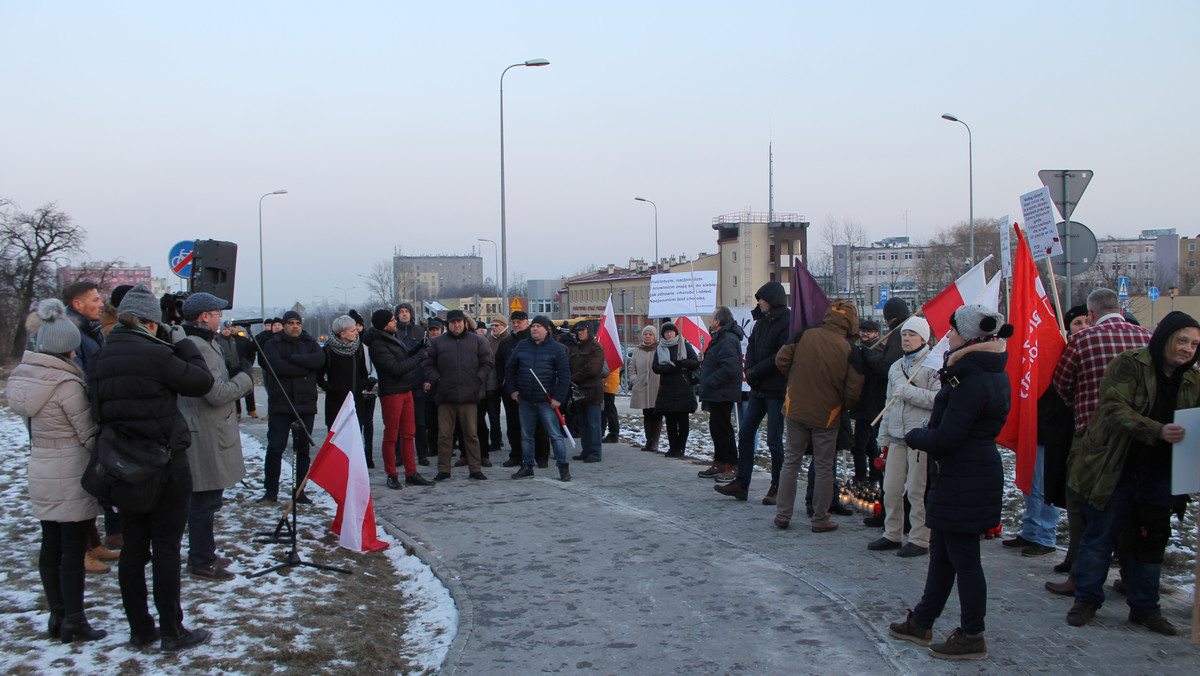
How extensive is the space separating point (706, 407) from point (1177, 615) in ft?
19.8

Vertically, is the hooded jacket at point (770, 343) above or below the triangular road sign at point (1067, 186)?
below

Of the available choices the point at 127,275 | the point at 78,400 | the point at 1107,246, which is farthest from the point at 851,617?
the point at 127,275

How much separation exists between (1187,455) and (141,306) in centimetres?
606

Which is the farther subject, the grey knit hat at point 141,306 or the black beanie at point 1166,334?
the black beanie at point 1166,334

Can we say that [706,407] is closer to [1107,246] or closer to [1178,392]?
[1178,392]

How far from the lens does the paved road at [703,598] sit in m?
4.86

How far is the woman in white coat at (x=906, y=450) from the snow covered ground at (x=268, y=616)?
12.1ft

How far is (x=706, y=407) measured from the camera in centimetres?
1097

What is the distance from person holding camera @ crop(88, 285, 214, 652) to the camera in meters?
4.61

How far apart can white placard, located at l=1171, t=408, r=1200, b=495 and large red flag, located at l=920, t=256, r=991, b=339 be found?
322 cm

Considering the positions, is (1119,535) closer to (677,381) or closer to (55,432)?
(55,432)

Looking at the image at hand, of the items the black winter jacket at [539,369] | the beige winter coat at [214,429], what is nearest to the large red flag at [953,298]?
the black winter jacket at [539,369]

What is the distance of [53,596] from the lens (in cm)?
488

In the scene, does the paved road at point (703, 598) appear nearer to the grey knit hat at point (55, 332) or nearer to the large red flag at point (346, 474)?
the large red flag at point (346, 474)
